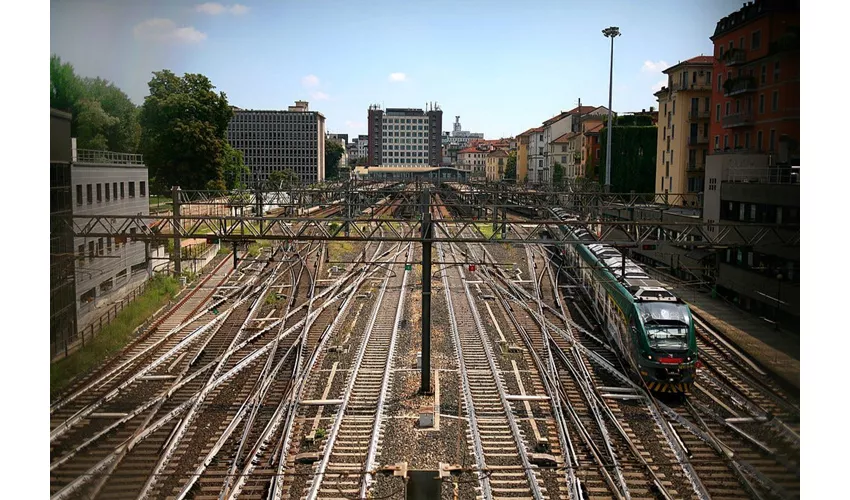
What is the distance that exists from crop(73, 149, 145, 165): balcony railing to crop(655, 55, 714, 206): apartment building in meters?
10.5

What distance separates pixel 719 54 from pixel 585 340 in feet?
20.3

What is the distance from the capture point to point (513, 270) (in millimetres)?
20938

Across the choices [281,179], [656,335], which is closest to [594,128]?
[281,179]

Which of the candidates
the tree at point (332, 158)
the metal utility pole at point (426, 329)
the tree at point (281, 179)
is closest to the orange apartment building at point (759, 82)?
the metal utility pole at point (426, 329)

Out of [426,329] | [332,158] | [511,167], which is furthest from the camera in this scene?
[511,167]

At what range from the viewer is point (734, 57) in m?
9.59

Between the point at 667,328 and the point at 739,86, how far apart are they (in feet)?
12.3

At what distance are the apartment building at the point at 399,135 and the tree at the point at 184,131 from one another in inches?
393

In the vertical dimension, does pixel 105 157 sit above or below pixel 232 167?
below

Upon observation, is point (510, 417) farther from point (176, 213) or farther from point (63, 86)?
point (176, 213)

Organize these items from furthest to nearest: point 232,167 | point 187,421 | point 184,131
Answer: point 232,167 < point 184,131 < point 187,421

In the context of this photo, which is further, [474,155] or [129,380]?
[474,155]

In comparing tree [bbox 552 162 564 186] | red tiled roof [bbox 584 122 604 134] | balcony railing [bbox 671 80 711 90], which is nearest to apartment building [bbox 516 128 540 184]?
tree [bbox 552 162 564 186]

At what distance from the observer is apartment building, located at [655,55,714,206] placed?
13500mm
